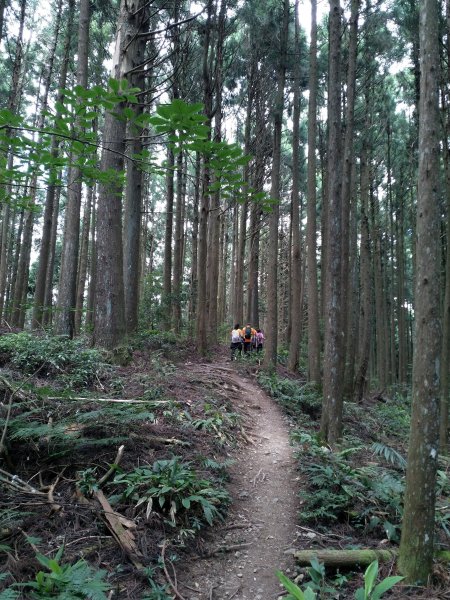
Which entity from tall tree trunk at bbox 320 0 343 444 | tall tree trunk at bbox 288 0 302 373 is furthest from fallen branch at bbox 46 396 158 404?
tall tree trunk at bbox 288 0 302 373

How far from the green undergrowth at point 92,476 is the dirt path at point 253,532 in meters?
0.22

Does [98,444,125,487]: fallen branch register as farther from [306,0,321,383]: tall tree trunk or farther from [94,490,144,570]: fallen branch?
[306,0,321,383]: tall tree trunk

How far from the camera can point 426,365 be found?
3203 mm

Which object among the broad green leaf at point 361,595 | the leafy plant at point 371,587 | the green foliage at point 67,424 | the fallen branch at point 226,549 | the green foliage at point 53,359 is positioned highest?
the green foliage at point 53,359

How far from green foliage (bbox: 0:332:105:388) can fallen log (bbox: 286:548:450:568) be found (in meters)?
3.99

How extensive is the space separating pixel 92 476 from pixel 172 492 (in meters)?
0.83

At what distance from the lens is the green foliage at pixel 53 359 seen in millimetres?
6039

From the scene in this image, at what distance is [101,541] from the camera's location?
10.8 ft

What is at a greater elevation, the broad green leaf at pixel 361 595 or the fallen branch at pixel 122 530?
the fallen branch at pixel 122 530

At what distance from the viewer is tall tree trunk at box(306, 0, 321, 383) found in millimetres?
10789

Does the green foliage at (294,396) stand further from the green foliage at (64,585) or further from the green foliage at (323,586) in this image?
the green foliage at (64,585)

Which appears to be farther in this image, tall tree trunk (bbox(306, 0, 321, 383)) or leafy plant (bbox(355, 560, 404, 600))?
tall tree trunk (bbox(306, 0, 321, 383))

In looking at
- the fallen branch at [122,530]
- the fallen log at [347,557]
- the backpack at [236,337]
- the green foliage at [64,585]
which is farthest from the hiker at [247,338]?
the green foliage at [64,585]

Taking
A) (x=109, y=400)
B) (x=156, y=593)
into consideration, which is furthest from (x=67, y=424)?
(x=156, y=593)
